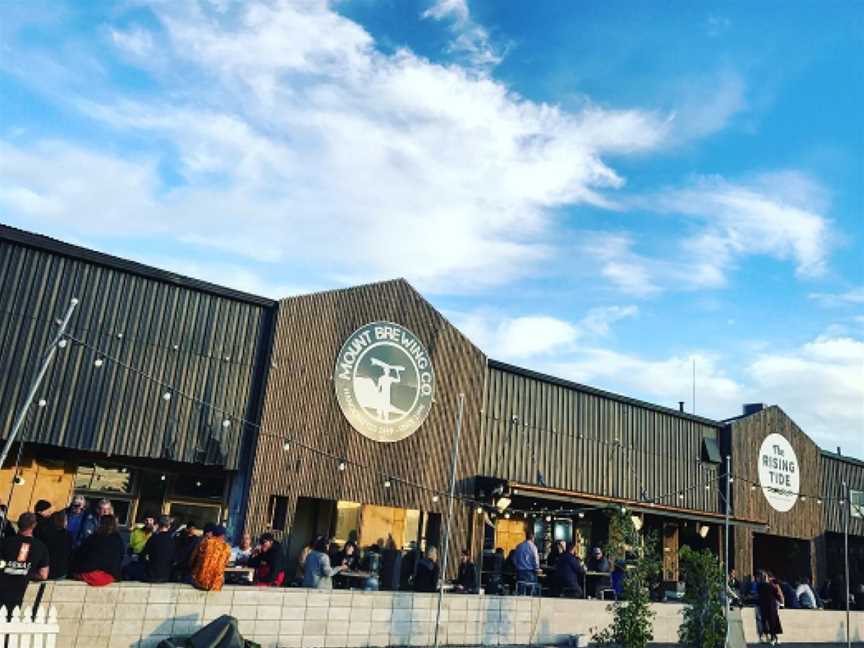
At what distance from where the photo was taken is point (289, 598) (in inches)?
426

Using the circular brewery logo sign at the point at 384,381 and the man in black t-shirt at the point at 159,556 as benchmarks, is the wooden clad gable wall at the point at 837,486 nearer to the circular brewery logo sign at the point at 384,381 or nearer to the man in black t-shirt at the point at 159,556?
the circular brewery logo sign at the point at 384,381

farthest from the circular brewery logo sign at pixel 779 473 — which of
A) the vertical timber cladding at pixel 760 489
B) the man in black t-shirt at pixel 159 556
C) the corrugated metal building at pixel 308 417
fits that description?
the man in black t-shirt at pixel 159 556

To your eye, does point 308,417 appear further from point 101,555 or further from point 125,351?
point 101,555

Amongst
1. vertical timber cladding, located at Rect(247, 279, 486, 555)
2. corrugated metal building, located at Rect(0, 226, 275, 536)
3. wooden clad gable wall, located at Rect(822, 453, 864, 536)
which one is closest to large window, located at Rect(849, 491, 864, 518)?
wooden clad gable wall, located at Rect(822, 453, 864, 536)

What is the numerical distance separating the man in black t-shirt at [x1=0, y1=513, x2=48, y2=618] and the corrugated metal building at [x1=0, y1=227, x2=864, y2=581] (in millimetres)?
6887

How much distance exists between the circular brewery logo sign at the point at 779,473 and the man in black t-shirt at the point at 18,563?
25.4m

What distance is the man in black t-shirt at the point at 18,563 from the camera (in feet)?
26.6

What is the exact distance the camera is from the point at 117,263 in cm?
1555

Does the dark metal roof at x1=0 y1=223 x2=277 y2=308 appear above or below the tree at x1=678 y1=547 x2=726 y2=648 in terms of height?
above

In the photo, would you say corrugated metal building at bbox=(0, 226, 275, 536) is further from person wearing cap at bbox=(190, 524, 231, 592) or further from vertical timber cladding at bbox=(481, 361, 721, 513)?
vertical timber cladding at bbox=(481, 361, 721, 513)

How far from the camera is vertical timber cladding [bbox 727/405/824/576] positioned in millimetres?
26312

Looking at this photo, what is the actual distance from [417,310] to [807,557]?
1958cm

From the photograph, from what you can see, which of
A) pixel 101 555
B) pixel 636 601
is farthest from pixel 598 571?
pixel 101 555

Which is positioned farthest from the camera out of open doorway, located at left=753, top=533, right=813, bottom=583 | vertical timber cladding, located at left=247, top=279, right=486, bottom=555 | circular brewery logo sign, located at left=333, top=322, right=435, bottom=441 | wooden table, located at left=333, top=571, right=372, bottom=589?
open doorway, located at left=753, top=533, right=813, bottom=583
